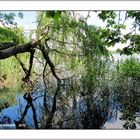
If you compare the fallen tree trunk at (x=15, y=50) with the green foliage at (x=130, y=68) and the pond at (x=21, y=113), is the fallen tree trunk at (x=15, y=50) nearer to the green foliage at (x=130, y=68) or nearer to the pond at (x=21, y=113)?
the pond at (x=21, y=113)

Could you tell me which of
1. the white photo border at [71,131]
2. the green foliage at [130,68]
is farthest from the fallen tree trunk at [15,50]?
the green foliage at [130,68]

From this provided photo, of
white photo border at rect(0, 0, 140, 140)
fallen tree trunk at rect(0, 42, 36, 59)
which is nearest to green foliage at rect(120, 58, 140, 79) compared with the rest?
Result: white photo border at rect(0, 0, 140, 140)

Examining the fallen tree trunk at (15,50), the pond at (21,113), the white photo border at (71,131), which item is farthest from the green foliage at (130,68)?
the fallen tree trunk at (15,50)

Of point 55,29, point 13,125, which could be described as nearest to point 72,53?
point 55,29

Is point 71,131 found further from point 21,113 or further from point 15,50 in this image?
point 15,50

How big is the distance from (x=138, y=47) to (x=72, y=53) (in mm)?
495

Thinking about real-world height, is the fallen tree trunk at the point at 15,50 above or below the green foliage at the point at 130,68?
above

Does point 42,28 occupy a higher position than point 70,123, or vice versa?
point 42,28

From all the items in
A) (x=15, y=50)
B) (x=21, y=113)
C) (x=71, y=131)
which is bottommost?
(x=71, y=131)

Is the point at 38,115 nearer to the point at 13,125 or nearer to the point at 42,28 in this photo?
the point at 13,125

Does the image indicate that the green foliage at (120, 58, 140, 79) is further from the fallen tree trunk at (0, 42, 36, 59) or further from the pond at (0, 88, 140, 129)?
the fallen tree trunk at (0, 42, 36, 59)

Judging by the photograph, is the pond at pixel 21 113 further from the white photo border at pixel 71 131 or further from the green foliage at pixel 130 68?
the green foliage at pixel 130 68

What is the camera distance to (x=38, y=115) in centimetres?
707

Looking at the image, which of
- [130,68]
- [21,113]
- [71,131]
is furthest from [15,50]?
[130,68]
